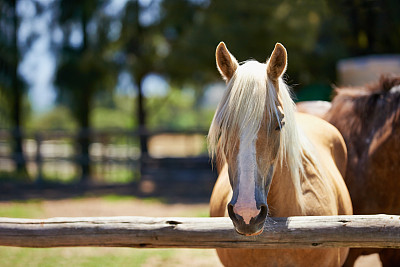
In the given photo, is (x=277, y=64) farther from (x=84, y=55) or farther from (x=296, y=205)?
(x=84, y=55)

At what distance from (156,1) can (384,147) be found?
444 inches

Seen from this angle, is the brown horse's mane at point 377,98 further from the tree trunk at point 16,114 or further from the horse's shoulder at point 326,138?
the tree trunk at point 16,114

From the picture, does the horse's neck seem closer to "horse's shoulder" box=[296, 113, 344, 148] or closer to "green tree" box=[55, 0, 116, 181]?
"horse's shoulder" box=[296, 113, 344, 148]

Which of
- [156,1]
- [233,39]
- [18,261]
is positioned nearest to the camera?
[18,261]

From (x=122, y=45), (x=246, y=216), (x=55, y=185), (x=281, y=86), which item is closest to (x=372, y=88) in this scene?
(x=281, y=86)

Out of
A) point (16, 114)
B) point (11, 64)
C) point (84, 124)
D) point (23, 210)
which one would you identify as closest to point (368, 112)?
point (23, 210)

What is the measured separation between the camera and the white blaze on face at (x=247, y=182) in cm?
194

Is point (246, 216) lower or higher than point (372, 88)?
lower

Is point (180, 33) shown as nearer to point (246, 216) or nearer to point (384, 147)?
point (384, 147)

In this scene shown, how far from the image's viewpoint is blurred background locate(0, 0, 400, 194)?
10555 millimetres

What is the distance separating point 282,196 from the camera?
7.91ft

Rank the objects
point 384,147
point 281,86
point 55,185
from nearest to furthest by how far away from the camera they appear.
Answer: point 281,86 < point 384,147 < point 55,185

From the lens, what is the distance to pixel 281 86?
7.70 feet

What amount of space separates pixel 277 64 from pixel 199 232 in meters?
1.03
